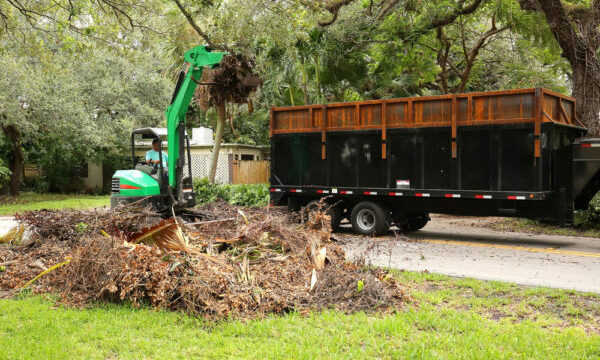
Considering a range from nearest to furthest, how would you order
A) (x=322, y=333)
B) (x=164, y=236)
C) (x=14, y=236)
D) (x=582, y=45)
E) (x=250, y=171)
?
(x=322, y=333), (x=164, y=236), (x=14, y=236), (x=582, y=45), (x=250, y=171)

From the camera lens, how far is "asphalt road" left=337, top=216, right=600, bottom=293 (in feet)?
27.2

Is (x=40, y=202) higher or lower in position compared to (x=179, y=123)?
lower

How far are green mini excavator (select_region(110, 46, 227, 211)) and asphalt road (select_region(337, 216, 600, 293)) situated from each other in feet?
12.9

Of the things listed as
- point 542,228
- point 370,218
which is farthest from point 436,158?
point 542,228

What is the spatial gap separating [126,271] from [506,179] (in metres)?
8.20

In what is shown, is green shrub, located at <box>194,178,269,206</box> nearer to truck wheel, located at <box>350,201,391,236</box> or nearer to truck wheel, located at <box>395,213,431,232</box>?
truck wheel, located at <box>350,201,391,236</box>

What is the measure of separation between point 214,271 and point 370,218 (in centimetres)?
775

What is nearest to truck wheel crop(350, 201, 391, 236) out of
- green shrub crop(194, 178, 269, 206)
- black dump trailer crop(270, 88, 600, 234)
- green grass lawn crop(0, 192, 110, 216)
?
black dump trailer crop(270, 88, 600, 234)

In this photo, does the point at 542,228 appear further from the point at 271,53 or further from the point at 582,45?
the point at 271,53

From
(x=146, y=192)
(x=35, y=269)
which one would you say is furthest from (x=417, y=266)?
(x=146, y=192)

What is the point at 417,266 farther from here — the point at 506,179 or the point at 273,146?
the point at 273,146

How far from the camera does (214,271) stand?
614 cm

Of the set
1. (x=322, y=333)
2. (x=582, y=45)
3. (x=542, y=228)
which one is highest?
(x=582, y=45)

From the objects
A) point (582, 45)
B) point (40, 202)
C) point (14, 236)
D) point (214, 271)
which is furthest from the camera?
point (40, 202)
